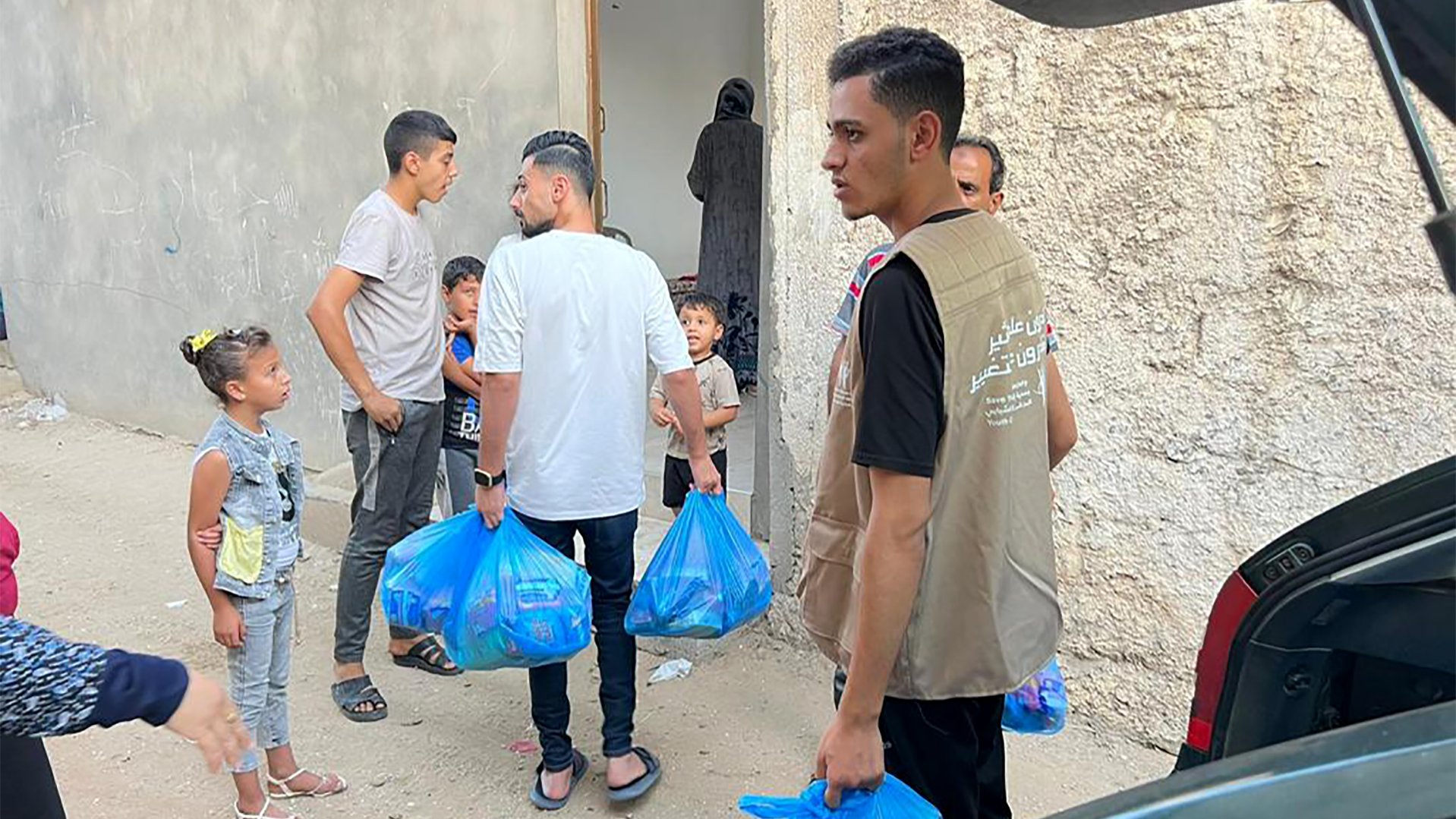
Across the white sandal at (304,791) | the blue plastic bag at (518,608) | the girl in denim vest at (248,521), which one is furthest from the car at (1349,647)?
the white sandal at (304,791)

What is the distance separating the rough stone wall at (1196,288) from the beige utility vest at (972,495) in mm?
1486

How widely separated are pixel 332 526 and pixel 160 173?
9.74 ft

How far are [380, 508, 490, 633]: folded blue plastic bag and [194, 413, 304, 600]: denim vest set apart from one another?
32 centimetres

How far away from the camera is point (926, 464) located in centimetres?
193

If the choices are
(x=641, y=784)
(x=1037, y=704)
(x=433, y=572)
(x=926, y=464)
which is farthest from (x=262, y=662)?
(x=926, y=464)

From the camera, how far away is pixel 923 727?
2.20m

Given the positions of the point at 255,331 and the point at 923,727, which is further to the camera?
the point at 255,331

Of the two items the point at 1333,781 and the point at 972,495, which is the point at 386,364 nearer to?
the point at 972,495

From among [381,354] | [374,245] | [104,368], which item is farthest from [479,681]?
[104,368]

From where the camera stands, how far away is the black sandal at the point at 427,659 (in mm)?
4453

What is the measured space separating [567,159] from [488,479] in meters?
0.91

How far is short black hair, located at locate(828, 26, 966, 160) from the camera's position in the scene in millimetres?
2047

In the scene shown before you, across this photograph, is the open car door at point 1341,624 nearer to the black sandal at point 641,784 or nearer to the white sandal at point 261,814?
the black sandal at point 641,784

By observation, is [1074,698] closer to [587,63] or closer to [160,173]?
[587,63]
